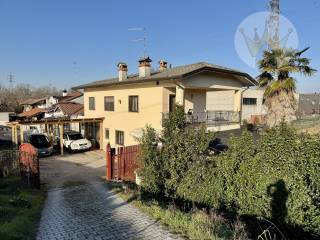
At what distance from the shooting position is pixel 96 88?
2469 centimetres

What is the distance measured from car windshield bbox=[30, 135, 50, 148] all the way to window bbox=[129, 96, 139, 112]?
8.53 m

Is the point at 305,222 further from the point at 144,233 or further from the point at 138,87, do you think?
the point at 138,87

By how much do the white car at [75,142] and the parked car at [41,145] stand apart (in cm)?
177

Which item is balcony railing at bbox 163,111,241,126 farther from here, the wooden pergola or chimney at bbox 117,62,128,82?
the wooden pergola

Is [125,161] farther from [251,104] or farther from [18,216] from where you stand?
[251,104]

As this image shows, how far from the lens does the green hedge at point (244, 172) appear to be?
224 inches

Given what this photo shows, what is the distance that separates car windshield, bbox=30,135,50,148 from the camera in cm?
2158

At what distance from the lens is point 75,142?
75.2 feet

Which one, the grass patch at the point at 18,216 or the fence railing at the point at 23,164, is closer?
the grass patch at the point at 18,216

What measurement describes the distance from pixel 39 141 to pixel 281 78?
786 inches

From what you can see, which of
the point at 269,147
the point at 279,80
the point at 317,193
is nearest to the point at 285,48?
the point at 279,80

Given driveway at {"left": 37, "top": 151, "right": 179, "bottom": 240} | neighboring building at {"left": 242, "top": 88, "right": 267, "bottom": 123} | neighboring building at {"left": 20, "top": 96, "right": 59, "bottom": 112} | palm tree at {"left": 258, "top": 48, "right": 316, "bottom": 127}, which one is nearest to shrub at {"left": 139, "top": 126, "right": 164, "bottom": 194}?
driveway at {"left": 37, "top": 151, "right": 179, "bottom": 240}

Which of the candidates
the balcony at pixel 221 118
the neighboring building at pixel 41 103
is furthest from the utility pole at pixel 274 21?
the neighboring building at pixel 41 103

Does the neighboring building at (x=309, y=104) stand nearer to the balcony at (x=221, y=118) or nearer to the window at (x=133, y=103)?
the balcony at (x=221, y=118)
